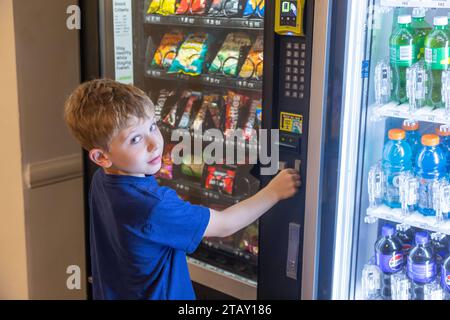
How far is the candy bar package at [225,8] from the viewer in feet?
7.98

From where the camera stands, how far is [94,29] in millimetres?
2631

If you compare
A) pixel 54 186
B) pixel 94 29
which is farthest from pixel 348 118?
pixel 54 186

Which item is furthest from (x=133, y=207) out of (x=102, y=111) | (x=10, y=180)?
(x=10, y=180)

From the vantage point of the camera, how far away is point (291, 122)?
205 centimetres

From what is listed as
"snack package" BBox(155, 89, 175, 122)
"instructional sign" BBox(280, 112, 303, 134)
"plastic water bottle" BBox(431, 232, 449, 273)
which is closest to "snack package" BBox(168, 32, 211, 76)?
"snack package" BBox(155, 89, 175, 122)

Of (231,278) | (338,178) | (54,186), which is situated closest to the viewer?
(338,178)

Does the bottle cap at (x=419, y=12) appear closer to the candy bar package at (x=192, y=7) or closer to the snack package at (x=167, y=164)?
the candy bar package at (x=192, y=7)

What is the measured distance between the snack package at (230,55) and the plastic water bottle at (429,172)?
0.80 m

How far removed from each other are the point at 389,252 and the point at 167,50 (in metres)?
1.24

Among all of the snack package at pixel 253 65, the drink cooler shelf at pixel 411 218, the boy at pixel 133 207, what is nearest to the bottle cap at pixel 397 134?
the drink cooler shelf at pixel 411 218

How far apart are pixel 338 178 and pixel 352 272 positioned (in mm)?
372

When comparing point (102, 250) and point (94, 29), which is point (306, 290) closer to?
point (102, 250)

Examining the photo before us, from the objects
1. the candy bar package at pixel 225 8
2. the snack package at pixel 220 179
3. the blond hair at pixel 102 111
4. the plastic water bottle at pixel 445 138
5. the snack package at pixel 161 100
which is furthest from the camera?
the snack package at pixel 161 100

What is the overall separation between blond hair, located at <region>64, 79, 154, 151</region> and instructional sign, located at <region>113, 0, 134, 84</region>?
30.9 inches
